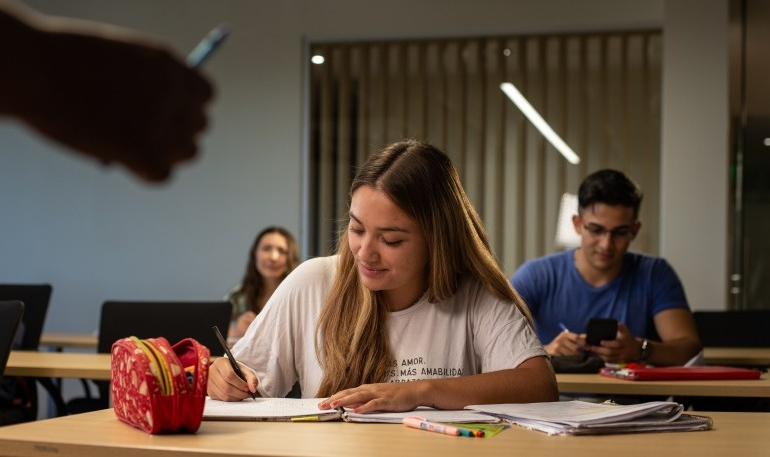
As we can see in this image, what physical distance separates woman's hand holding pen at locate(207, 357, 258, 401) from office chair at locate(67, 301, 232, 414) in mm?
1425

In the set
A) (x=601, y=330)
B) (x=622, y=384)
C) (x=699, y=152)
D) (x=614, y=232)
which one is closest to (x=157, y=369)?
(x=622, y=384)

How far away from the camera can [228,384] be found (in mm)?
2064

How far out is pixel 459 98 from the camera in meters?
6.22

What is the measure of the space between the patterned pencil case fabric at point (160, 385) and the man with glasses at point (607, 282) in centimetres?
211

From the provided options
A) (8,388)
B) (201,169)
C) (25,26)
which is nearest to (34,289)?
(8,388)

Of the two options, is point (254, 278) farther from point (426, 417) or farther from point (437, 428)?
point (437, 428)

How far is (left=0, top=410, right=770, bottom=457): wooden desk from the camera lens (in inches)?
60.3

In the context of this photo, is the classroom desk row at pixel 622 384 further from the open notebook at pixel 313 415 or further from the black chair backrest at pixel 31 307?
the black chair backrest at pixel 31 307

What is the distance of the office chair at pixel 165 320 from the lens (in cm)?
356

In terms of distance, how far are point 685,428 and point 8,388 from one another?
2774 mm

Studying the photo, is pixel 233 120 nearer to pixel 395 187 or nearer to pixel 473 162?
pixel 473 162

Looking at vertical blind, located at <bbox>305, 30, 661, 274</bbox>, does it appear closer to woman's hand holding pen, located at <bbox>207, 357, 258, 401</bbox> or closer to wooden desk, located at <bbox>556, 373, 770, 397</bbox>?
wooden desk, located at <bbox>556, 373, 770, 397</bbox>

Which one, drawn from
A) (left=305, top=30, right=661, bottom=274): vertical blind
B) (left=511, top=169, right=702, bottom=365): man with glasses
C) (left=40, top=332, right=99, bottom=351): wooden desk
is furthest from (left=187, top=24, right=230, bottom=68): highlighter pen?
(left=305, top=30, right=661, bottom=274): vertical blind

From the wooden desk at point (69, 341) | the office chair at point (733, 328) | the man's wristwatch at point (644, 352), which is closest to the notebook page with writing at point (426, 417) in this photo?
the man's wristwatch at point (644, 352)
